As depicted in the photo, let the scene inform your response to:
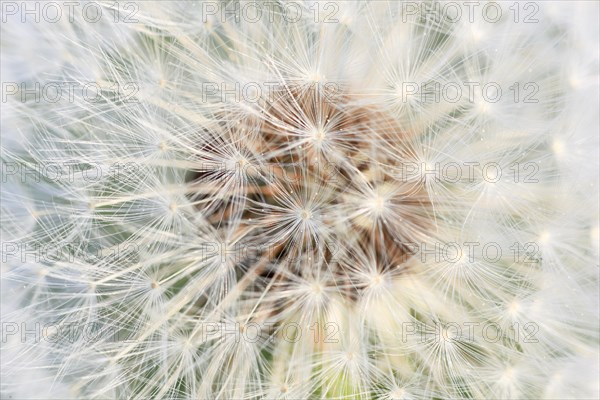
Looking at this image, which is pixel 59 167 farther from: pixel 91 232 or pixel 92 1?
pixel 92 1

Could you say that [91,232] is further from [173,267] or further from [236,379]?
[236,379]

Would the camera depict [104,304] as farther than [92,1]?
Answer: No

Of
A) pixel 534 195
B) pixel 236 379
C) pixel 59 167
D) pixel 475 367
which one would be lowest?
pixel 236 379

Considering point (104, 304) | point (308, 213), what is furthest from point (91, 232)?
point (308, 213)

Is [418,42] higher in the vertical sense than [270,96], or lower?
higher

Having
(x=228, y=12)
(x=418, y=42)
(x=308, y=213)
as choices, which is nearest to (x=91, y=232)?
(x=308, y=213)

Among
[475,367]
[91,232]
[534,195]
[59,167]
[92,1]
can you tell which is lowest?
[475,367]
